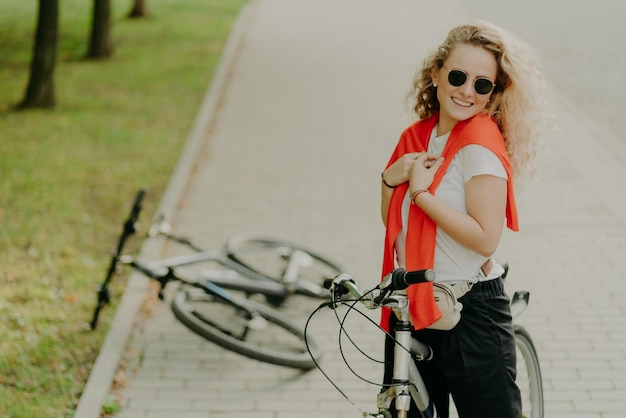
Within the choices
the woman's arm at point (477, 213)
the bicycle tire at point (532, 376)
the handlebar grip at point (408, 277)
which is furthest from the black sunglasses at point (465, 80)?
the bicycle tire at point (532, 376)

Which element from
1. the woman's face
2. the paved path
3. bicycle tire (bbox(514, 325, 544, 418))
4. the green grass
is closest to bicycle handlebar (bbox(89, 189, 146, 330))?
the green grass

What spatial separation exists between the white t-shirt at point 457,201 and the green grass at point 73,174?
108 inches

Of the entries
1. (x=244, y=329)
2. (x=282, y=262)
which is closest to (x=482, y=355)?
(x=244, y=329)

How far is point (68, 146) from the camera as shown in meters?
10.2

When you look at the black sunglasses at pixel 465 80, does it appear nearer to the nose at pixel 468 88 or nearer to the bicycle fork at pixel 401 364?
the nose at pixel 468 88

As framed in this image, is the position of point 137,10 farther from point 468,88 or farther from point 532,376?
point 468,88

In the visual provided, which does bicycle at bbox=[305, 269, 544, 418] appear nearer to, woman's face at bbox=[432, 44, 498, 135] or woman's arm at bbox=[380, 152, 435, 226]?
woman's arm at bbox=[380, 152, 435, 226]

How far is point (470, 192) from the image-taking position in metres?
2.93

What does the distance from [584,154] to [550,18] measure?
8.89 metres

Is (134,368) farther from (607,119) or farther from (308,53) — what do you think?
(308,53)

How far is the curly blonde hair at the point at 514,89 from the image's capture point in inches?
118

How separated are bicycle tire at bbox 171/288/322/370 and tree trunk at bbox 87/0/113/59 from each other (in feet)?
35.5

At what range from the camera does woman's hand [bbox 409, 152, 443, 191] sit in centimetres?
300

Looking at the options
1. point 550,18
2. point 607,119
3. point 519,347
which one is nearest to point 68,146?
point 607,119
